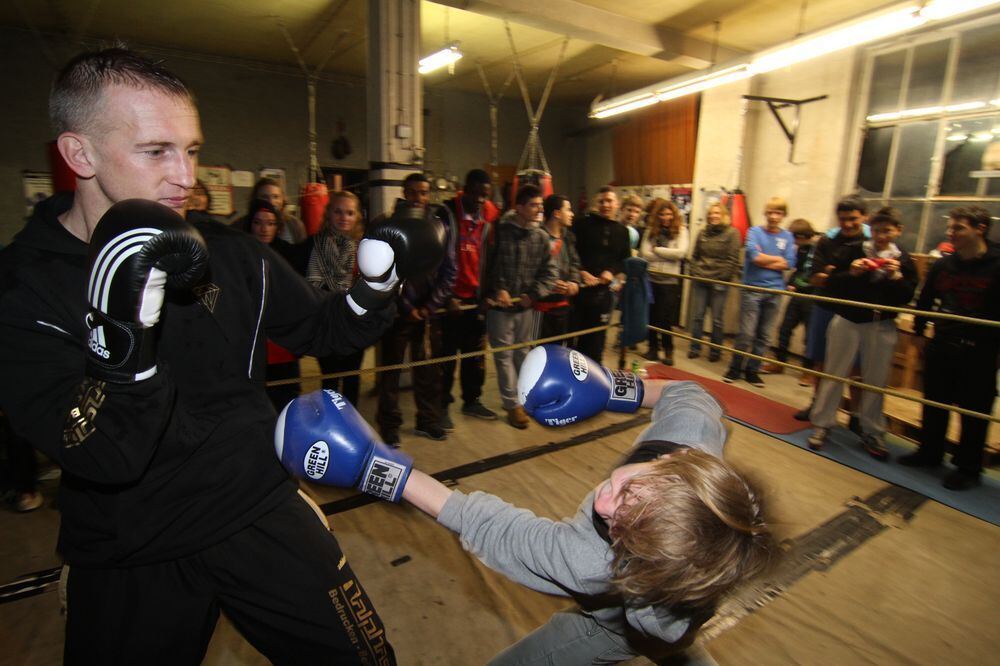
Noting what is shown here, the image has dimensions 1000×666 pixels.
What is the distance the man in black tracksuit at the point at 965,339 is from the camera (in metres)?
3.09

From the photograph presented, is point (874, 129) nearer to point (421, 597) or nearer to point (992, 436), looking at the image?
point (992, 436)

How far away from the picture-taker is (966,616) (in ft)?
7.29

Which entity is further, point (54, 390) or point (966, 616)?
point (966, 616)

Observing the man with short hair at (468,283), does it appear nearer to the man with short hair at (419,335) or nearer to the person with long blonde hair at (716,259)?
the man with short hair at (419,335)

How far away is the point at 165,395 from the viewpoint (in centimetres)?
94

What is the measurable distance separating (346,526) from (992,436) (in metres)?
4.75

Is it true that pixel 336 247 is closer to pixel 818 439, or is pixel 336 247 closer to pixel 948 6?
pixel 818 439

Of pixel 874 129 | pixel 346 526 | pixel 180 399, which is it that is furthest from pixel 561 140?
pixel 180 399

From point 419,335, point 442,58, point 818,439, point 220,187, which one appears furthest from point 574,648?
point 220,187

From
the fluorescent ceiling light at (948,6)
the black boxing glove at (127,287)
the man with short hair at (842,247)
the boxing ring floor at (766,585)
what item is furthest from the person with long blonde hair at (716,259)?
the black boxing glove at (127,287)

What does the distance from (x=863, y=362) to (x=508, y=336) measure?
2614 millimetres

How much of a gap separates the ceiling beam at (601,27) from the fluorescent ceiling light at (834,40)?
0.58 metres

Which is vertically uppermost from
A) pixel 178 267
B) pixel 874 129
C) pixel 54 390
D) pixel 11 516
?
pixel 874 129

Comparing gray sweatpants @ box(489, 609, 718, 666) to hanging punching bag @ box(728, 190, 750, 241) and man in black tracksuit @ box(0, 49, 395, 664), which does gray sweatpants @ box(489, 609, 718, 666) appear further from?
hanging punching bag @ box(728, 190, 750, 241)
